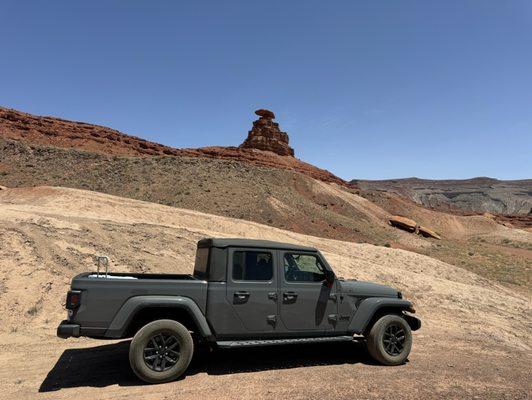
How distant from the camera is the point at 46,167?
4178 cm

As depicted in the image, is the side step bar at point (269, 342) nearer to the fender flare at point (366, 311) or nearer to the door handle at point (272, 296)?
the fender flare at point (366, 311)

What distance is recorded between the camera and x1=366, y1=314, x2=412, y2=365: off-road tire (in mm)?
6691

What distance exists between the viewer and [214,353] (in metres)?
7.02

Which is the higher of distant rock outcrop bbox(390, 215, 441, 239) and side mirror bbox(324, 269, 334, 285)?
distant rock outcrop bbox(390, 215, 441, 239)

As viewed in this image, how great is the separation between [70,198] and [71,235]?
12.0m

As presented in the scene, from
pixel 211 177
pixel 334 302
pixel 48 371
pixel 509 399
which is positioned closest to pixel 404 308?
pixel 334 302

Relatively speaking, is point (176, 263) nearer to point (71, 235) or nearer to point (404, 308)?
point (71, 235)

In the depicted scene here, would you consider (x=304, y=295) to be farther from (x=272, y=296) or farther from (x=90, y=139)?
(x=90, y=139)

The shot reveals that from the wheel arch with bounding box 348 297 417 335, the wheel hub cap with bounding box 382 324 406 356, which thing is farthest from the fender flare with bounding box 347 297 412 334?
the wheel hub cap with bounding box 382 324 406 356

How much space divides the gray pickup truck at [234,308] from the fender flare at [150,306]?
0.04 ft

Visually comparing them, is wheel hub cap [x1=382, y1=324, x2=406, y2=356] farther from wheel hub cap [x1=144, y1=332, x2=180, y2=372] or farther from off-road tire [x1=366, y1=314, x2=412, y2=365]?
wheel hub cap [x1=144, y1=332, x2=180, y2=372]

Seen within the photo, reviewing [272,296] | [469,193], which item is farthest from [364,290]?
[469,193]

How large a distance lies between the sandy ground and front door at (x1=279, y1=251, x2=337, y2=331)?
77cm

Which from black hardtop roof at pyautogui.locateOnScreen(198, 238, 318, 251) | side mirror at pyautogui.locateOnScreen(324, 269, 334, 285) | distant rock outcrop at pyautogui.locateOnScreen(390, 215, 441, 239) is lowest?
side mirror at pyautogui.locateOnScreen(324, 269, 334, 285)
